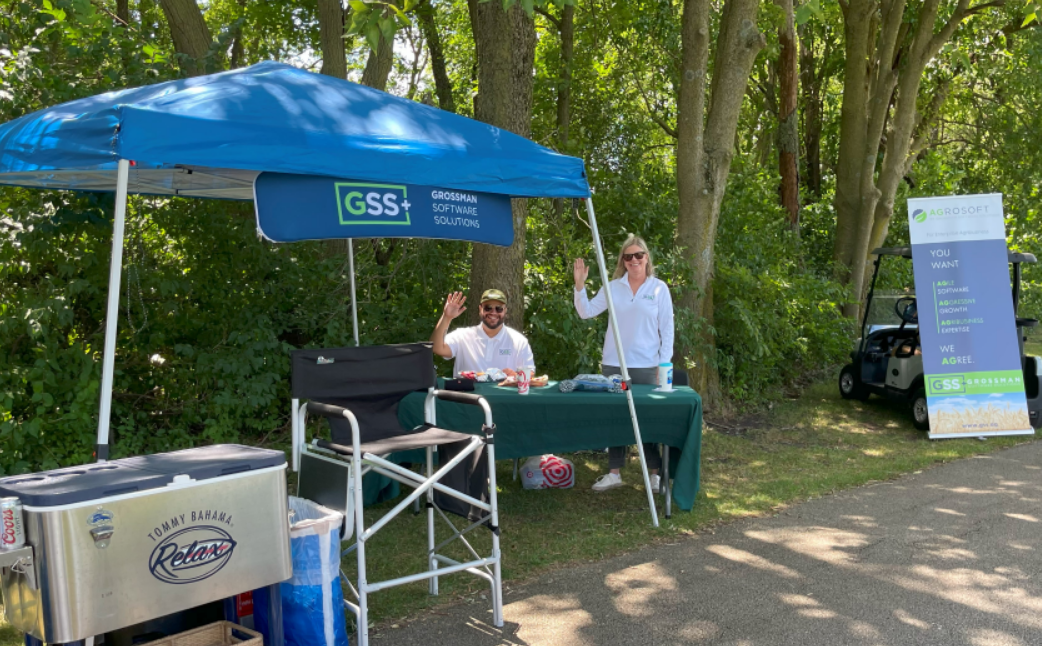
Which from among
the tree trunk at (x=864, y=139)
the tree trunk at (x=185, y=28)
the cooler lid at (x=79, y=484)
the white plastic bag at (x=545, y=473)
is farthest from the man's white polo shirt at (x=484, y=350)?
the tree trunk at (x=864, y=139)

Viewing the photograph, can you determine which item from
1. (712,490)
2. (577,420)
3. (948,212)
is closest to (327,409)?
(577,420)

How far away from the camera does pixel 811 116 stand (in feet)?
60.3

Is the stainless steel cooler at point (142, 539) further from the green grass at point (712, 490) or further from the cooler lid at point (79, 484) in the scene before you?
the green grass at point (712, 490)

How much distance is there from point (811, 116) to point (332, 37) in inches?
489

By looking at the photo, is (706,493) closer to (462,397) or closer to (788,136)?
(462,397)

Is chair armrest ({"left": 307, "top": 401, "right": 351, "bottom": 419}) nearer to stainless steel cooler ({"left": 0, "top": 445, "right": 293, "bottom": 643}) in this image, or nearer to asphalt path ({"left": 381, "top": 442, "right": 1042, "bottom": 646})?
stainless steel cooler ({"left": 0, "top": 445, "right": 293, "bottom": 643})

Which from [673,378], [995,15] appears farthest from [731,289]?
[995,15]

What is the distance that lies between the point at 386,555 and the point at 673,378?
7.99ft

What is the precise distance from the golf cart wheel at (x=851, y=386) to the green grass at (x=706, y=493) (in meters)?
0.26

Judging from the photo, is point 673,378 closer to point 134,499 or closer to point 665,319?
point 665,319

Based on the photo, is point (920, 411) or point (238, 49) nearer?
point (920, 411)

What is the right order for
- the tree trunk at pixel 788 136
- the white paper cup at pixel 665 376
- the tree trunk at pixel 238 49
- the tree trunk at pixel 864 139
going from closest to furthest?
the white paper cup at pixel 665 376 → the tree trunk at pixel 864 139 → the tree trunk at pixel 238 49 → the tree trunk at pixel 788 136

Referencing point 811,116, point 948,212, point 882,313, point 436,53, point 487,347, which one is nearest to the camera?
point 487,347

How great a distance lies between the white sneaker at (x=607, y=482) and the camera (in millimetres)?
6250
